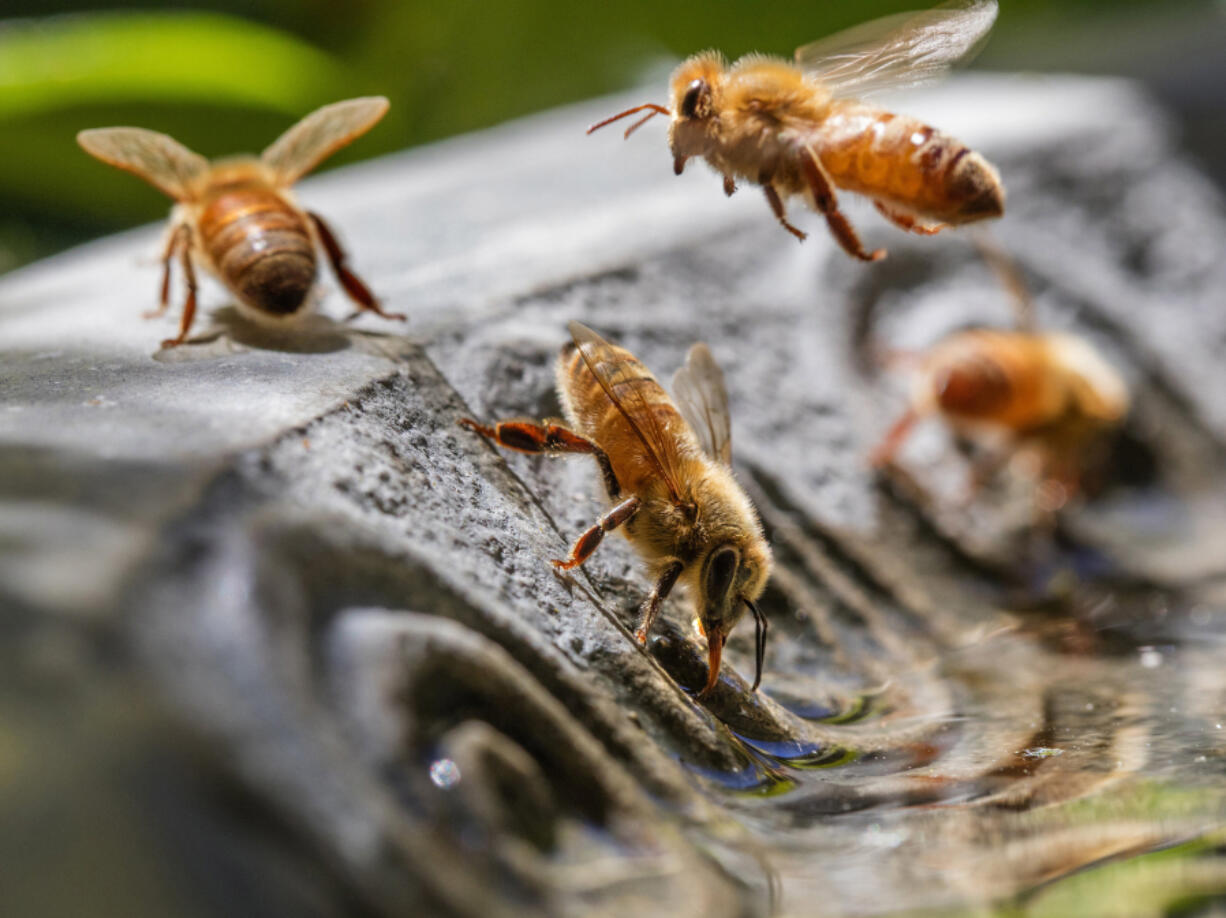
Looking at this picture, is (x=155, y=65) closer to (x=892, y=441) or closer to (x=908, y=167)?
(x=892, y=441)

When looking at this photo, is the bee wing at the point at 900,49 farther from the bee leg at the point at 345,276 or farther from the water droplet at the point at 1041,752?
the water droplet at the point at 1041,752

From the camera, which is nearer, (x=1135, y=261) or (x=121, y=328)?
(x=121, y=328)

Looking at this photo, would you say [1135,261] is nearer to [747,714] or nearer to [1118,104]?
[1118,104]

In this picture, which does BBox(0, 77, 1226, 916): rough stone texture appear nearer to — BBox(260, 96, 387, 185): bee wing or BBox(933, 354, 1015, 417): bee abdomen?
BBox(933, 354, 1015, 417): bee abdomen

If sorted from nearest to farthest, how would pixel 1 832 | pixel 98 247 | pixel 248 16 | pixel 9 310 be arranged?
pixel 1 832, pixel 9 310, pixel 98 247, pixel 248 16

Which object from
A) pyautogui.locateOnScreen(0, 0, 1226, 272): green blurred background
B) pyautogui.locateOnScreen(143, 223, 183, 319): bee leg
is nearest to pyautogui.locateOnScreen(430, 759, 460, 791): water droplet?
pyautogui.locateOnScreen(143, 223, 183, 319): bee leg

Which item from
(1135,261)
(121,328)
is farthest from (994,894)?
(1135,261)

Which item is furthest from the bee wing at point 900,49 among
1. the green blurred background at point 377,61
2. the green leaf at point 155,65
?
the green leaf at point 155,65
